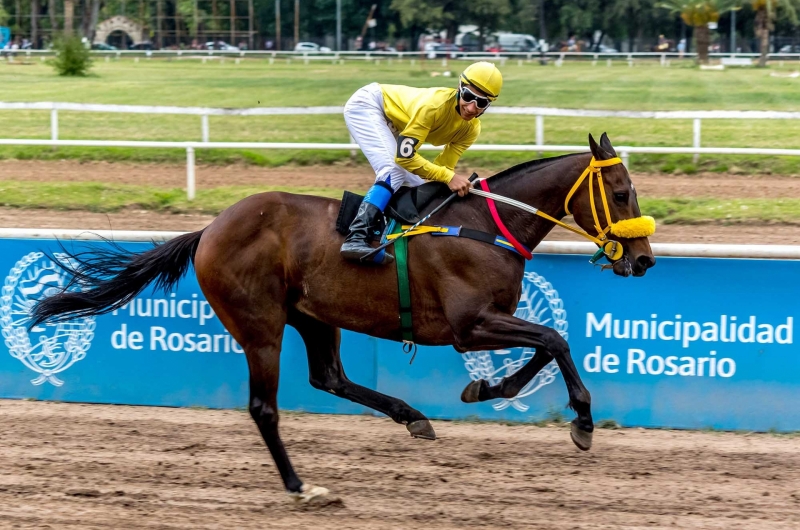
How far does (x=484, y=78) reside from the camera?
4.62 metres

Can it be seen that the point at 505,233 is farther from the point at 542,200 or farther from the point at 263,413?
the point at 263,413

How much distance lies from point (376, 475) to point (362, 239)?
120 cm

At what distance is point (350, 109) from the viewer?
5.09 m

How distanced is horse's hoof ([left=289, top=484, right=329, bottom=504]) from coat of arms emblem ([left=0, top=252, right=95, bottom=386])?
2282mm

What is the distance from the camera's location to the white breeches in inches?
196

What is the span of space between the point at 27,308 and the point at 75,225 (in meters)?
5.11

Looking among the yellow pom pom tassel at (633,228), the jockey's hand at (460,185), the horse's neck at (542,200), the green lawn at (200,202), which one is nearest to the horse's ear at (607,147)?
the horse's neck at (542,200)

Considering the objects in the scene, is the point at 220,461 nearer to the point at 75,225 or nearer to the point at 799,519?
the point at 799,519

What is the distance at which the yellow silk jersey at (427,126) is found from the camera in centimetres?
467

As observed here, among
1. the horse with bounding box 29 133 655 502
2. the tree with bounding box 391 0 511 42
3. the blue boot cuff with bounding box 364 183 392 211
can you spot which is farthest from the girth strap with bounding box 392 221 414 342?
the tree with bounding box 391 0 511 42

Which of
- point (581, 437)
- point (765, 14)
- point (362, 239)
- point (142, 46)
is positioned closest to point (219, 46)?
point (142, 46)

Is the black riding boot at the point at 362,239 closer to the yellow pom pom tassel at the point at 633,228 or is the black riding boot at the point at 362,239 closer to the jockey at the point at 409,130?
the jockey at the point at 409,130

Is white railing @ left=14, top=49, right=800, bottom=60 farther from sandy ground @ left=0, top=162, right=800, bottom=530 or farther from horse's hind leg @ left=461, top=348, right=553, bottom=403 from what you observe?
horse's hind leg @ left=461, top=348, right=553, bottom=403

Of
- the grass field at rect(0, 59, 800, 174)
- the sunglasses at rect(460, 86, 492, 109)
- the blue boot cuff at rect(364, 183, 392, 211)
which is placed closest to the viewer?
the sunglasses at rect(460, 86, 492, 109)
